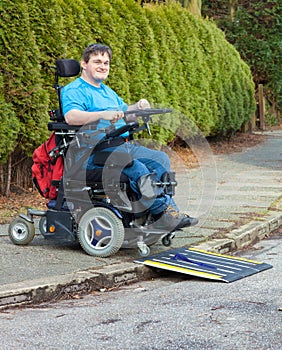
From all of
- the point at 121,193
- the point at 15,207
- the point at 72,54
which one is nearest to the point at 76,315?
the point at 121,193

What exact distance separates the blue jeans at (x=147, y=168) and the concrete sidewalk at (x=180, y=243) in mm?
488

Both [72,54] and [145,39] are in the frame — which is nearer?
[72,54]

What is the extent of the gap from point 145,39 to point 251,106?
28.7 ft

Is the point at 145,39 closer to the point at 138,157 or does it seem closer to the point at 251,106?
the point at 138,157

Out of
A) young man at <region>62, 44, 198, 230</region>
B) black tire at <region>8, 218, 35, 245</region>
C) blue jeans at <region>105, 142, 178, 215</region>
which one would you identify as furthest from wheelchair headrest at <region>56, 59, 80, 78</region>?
black tire at <region>8, 218, 35, 245</region>

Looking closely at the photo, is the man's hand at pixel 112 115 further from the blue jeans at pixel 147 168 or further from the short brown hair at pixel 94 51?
the short brown hair at pixel 94 51

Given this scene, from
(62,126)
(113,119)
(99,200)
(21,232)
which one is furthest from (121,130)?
(21,232)

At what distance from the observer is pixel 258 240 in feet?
25.6

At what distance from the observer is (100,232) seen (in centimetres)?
622

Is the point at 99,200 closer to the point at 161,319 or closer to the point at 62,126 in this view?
the point at 62,126

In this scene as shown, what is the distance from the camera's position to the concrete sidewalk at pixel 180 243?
17.2 feet

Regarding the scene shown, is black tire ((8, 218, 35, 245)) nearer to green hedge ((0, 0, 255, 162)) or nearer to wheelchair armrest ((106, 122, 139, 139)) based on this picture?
wheelchair armrest ((106, 122, 139, 139))

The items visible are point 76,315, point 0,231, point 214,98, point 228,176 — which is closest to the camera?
point 76,315

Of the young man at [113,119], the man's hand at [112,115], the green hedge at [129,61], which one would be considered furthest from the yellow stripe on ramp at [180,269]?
the green hedge at [129,61]
